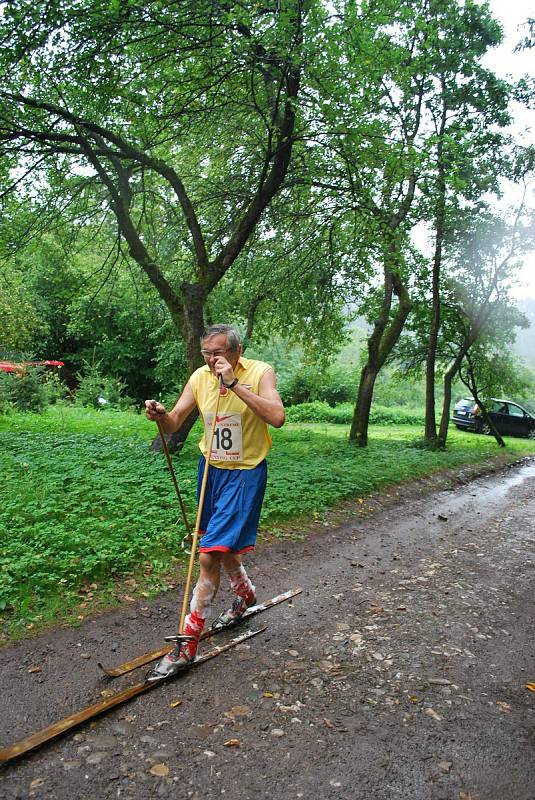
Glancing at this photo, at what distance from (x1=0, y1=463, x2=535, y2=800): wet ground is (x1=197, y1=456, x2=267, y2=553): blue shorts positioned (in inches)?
30.3

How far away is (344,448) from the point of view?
1298cm

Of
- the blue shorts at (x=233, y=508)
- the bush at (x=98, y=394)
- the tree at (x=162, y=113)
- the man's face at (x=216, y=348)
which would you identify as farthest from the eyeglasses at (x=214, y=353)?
the bush at (x=98, y=394)

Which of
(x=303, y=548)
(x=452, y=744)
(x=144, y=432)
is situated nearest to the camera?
(x=452, y=744)

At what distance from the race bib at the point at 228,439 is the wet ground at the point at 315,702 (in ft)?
4.32

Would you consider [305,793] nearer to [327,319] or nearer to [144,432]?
[144,432]

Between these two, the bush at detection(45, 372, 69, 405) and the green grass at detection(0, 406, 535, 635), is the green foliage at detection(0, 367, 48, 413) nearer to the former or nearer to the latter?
the bush at detection(45, 372, 69, 405)

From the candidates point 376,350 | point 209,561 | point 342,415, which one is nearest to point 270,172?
point 376,350

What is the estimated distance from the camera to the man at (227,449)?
348 cm

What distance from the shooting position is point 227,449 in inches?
145

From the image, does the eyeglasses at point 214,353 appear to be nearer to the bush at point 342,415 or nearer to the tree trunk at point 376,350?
the tree trunk at point 376,350

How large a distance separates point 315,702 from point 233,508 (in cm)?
121

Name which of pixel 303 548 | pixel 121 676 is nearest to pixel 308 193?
pixel 303 548

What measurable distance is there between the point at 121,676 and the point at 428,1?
43.4 ft

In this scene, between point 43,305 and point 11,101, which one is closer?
point 11,101
